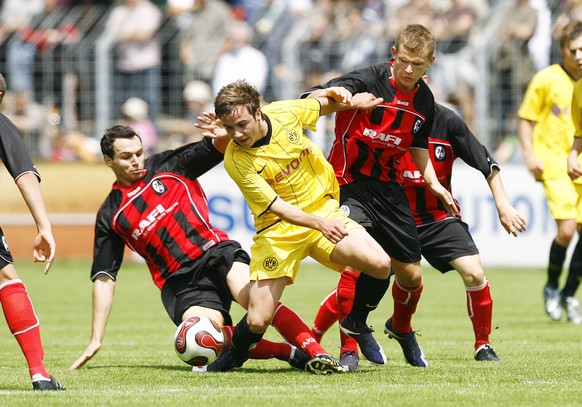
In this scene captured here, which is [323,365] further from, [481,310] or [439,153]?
[439,153]

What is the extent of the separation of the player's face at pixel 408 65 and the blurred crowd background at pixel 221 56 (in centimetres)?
952

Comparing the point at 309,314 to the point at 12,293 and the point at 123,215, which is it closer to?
the point at 123,215

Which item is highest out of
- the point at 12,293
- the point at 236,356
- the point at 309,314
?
the point at 12,293

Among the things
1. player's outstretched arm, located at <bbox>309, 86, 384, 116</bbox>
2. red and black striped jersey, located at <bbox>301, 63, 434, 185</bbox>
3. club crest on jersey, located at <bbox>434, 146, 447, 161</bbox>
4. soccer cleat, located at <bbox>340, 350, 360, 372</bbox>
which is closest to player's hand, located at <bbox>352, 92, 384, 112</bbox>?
player's outstretched arm, located at <bbox>309, 86, 384, 116</bbox>

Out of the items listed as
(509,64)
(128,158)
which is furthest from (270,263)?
(509,64)

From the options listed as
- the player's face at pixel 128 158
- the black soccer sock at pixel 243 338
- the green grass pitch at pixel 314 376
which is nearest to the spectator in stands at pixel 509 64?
the green grass pitch at pixel 314 376

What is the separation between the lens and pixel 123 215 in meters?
8.20

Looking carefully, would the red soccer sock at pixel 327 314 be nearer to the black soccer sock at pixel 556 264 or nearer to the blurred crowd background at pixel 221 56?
the black soccer sock at pixel 556 264

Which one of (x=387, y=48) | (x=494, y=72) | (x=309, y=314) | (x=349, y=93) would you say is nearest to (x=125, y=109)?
(x=387, y=48)

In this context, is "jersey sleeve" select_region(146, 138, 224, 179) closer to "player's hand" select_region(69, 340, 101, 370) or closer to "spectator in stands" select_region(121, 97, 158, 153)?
"player's hand" select_region(69, 340, 101, 370)

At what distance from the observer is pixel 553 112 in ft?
38.1

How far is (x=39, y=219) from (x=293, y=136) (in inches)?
68.8

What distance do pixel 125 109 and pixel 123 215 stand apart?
373 inches

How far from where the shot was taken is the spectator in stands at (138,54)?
1820 centimetres
